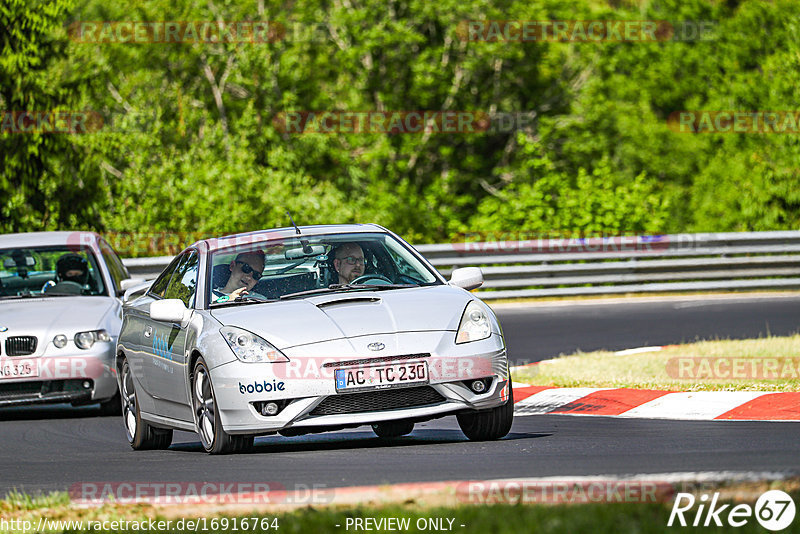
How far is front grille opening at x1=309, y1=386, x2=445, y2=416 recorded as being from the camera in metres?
7.93

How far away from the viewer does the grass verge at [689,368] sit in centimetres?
1088

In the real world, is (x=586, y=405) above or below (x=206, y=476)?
below

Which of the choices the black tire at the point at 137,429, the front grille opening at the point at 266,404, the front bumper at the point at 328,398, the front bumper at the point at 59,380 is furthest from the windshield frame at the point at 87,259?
the front grille opening at the point at 266,404

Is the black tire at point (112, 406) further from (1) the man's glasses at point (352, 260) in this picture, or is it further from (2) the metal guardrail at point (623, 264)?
(2) the metal guardrail at point (623, 264)

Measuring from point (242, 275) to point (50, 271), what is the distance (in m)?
4.94

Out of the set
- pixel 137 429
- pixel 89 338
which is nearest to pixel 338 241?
pixel 137 429

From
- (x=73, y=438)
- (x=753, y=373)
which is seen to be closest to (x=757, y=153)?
(x=753, y=373)

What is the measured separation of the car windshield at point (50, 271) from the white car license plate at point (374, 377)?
5850mm

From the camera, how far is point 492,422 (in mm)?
8453

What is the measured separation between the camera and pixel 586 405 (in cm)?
1058

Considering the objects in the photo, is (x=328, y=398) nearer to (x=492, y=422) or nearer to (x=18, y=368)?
(x=492, y=422)

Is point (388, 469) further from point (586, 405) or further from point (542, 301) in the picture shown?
point (542, 301)

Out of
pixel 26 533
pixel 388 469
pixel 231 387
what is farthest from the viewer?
pixel 231 387

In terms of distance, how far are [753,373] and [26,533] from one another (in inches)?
287
